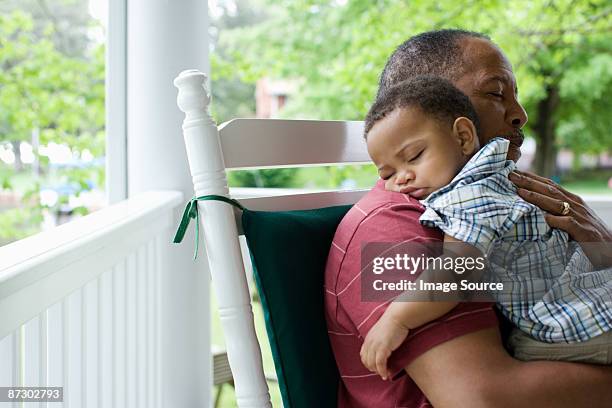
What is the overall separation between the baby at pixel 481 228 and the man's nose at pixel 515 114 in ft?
0.47

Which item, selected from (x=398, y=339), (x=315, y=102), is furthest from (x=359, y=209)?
(x=315, y=102)

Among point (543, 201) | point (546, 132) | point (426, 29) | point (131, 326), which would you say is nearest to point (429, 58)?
point (543, 201)

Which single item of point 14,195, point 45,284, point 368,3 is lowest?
point 14,195

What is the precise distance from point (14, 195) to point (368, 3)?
153 inches

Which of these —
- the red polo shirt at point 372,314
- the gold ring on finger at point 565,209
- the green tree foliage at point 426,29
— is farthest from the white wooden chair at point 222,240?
the green tree foliage at point 426,29

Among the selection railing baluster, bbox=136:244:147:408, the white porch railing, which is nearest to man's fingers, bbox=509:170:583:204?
the white porch railing

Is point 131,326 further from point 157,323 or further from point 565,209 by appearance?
point 565,209

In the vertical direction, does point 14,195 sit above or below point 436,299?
below

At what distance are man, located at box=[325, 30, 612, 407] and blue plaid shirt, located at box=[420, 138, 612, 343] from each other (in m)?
0.04

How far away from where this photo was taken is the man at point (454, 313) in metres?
0.89

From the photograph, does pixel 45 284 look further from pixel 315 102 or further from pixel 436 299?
pixel 315 102

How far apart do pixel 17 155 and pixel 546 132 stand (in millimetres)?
7872

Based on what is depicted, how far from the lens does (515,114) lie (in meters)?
1.22

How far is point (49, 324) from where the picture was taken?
3.51 feet
